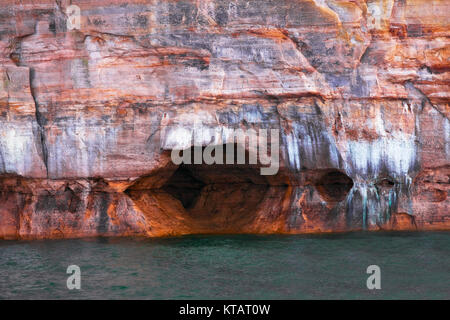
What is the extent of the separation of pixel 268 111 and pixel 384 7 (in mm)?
3986

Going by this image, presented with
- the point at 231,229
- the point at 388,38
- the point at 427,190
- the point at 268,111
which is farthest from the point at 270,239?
the point at 388,38

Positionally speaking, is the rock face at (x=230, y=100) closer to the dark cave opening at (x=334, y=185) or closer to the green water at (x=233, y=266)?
the dark cave opening at (x=334, y=185)

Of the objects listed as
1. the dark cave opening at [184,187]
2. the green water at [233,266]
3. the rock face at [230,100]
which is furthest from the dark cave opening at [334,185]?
the dark cave opening at [184,187]

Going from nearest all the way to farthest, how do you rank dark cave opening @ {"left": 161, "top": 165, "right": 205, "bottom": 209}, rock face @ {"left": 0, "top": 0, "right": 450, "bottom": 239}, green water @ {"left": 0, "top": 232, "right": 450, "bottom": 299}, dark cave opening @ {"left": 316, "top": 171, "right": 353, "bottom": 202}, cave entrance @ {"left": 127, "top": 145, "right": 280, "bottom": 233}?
1. green water @ {"left": 0, "top": 232, "right": 450, "bottom": 299}
2. rock face @ {"left": 0, "top": 0, "right": 450, "bottom": 239}
3. dark cave opening @ {"left": 316, "top": 171, "right": 353, "bottom": 202}
4. cave entrance @ {"left": 127, "top": 145, "right": 280, "bottom": 233}
5. dark cave opening @ {"left": 161, "top": 165, "right": 205, "bottom": 209}

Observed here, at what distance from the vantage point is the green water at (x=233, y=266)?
11648 mm

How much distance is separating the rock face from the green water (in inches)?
38.0

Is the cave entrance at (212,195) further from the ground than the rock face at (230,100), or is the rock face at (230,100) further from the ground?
the rock face at (230,100)

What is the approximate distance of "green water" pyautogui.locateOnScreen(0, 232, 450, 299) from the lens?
459 inches

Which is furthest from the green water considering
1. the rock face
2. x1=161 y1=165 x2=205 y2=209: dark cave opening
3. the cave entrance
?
x1=161 y1=165 x2=205 y2=209: dark cave opening

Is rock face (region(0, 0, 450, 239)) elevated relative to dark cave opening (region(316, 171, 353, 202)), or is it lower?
elevated

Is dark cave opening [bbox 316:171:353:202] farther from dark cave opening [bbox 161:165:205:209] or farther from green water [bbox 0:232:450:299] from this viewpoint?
dark cave opening [bbox 161:165:205:209]

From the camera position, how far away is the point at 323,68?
16438 mm

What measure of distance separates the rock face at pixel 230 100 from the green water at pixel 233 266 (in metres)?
0.97
